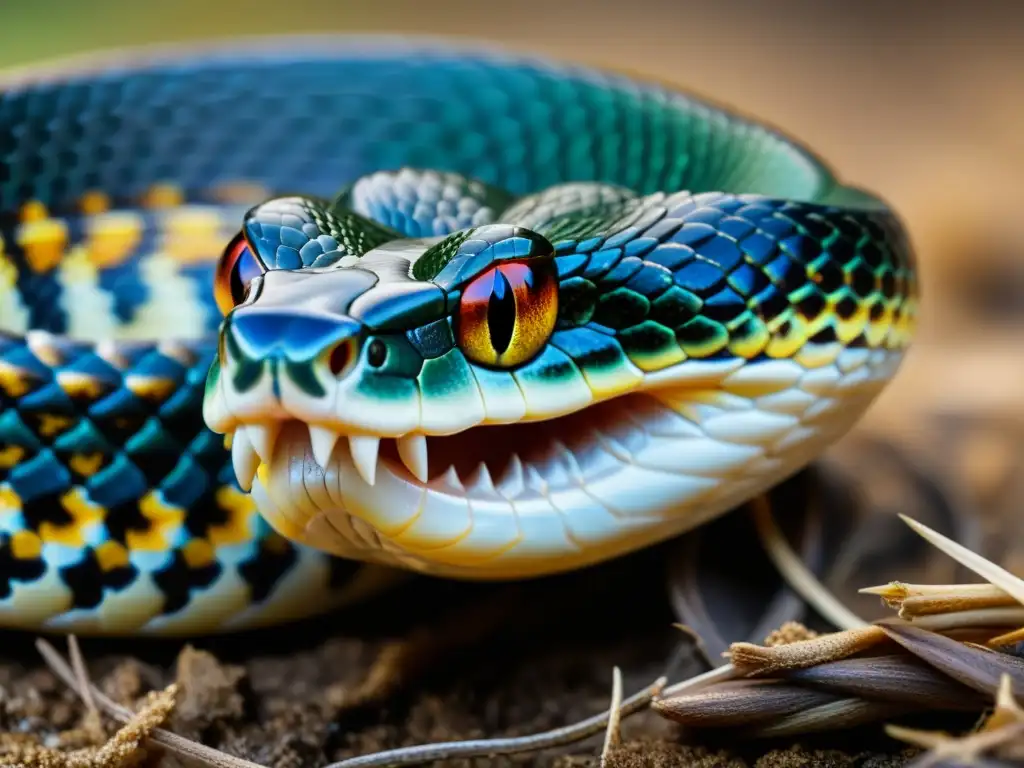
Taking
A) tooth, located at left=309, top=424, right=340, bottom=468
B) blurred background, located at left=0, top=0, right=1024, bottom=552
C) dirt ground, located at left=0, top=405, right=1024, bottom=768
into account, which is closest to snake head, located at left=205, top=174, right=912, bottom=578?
tooth, located at left=309, top=424, right=340, bottom=468

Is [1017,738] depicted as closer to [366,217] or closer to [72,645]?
[366,217]

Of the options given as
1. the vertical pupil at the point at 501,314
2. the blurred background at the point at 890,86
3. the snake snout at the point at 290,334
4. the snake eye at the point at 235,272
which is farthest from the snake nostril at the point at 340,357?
the blurred background at the point at 890,86

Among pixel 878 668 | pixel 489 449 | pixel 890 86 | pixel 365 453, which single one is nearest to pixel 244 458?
pixel 365 453

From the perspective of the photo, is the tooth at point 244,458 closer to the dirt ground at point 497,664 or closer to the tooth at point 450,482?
the tooth at point 450,482

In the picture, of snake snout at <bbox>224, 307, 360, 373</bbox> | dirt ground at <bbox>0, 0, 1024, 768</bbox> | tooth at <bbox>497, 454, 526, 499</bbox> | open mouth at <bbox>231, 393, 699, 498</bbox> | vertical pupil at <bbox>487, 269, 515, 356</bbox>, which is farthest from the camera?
dirt ground at <bbox>0, 0, 1024, 768</bbox>

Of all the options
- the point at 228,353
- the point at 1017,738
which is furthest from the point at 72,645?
the point at 1017,738

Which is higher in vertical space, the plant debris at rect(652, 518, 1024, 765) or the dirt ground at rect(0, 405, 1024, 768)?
the plant debris at rect(652, 518, 1024, 765)

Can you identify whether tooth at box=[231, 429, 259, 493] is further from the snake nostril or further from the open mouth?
the snake nostril

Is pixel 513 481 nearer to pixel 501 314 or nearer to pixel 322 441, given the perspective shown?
pixel 501 314
